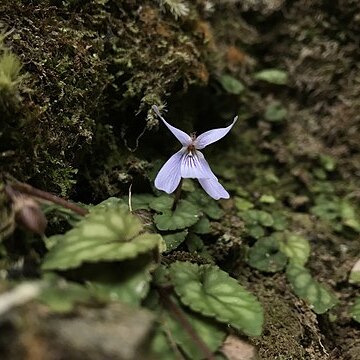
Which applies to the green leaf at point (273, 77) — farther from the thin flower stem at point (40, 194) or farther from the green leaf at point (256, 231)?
the thin flower stem at point (40, 194)

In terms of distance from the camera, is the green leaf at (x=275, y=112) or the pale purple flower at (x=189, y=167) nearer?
the pale purple flower at (x=189, y=167)

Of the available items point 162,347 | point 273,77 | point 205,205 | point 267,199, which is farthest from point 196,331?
point 273,77

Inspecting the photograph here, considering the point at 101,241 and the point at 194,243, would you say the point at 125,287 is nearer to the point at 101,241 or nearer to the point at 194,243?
the point at 101,241

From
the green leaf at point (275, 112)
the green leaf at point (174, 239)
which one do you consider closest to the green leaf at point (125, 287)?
the green leaf at point (174, 239)

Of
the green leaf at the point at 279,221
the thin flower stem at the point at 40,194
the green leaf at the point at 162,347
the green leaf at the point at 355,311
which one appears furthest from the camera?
the green leaf at the point at 279,221

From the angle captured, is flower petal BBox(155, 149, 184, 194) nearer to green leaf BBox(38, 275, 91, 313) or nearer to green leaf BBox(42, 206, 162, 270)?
green leaf BBox(42, 206, 162, 270)

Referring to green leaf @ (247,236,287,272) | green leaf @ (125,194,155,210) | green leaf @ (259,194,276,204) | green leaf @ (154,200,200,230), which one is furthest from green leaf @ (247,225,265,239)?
green leaf @ (125,194,155,210)

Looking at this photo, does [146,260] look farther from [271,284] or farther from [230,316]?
[271,284]
